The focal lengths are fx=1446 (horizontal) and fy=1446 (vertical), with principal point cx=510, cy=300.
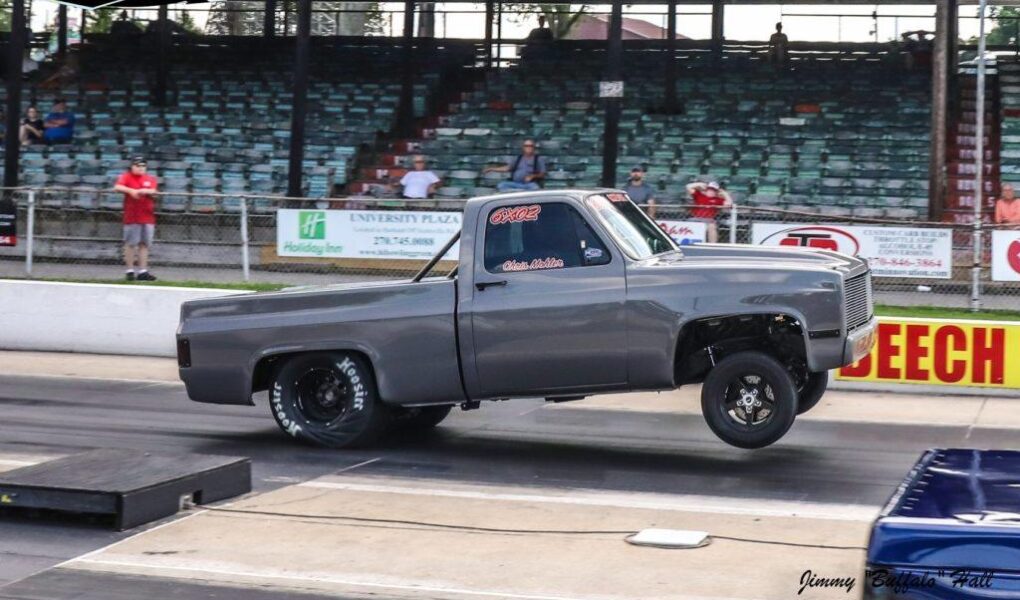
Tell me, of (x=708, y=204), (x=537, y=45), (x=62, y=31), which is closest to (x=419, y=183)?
(x=708, y=204)

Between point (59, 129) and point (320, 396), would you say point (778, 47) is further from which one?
point (320, 396)

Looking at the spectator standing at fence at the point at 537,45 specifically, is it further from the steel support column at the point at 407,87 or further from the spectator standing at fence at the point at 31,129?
the spectator standing at fence at the point at 31,129

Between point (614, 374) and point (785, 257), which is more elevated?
point (785, 257)

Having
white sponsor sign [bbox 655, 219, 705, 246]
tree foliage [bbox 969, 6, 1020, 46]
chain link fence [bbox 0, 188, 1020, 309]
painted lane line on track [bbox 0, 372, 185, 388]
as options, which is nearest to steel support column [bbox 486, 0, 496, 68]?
tree foliage [bbox 969, 6, 1020, 46]

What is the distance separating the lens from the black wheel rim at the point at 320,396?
11391 millimetres

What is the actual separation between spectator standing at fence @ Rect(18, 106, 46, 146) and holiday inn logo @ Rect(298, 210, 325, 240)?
11.0 meters

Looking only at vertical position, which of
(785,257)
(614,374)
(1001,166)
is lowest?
(614,374)

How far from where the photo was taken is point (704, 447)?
11.4 meters

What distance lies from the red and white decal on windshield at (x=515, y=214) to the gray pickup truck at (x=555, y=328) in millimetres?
11

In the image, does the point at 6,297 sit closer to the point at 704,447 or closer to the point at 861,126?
the point at 704,447

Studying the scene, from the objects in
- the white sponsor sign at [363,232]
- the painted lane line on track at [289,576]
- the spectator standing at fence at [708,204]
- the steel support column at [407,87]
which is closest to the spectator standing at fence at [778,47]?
the steel support column at [407,87]

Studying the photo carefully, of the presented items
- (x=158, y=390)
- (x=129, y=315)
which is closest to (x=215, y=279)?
(x=129, y=315)

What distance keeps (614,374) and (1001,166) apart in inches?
693

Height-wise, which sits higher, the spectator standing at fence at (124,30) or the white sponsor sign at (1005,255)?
the spectator standing at fence at (124,30)
